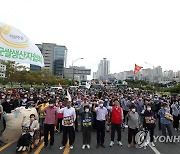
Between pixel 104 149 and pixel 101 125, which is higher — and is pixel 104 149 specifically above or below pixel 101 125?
below

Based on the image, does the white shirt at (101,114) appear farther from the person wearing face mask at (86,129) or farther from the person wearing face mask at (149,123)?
the person wearing face mask at (149,123)

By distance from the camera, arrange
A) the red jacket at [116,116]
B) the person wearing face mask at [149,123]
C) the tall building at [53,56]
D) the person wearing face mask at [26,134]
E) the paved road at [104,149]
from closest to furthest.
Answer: the person wearing face mask at [26,134] < the paved road at [104,149] < the red jacket at [116,116] < the person wearing face mask at [149,123] < the tall building at [53,56]

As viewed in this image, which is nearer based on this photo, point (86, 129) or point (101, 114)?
point (86, 129)

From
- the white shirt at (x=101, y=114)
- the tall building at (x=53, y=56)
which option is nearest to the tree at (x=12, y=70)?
the white shirt at (x=101, y=114)

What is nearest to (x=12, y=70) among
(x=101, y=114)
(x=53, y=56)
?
(x=101, y=114)

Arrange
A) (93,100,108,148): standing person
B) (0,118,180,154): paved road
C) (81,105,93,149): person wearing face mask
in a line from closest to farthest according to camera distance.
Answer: (0,118,180,154): paved road
(81,105,93,149): person wearing face mask
(93,100,108,148): standing person

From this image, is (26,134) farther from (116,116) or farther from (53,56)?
(53,56)

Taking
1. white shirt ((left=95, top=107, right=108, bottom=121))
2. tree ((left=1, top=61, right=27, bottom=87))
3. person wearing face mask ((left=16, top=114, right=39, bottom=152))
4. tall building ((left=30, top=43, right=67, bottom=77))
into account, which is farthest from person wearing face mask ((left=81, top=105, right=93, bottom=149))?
tall building ((left=30, top=43, right=67, bottom=77))

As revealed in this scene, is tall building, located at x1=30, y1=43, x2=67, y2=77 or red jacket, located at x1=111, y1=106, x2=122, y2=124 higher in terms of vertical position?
tall building, located at x1=30, y1=43, x2=67, y2=77

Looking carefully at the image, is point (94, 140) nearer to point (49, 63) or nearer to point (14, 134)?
point (14, 134)

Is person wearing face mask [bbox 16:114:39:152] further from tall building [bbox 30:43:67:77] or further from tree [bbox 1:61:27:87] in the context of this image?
tall building [bbox 30:43:67:77]

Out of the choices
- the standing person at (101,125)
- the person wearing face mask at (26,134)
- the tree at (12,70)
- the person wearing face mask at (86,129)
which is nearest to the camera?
the person wearing face mask at (26,134)

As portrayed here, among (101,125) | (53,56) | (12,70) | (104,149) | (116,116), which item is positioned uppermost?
(53,56)

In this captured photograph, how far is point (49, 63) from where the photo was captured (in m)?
164
